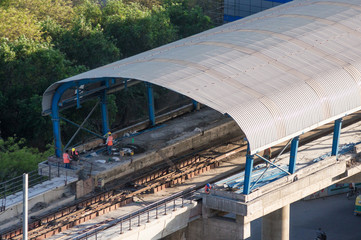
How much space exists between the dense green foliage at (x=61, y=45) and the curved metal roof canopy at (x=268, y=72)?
12.3 metres

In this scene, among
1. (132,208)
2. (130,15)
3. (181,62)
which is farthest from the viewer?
(130,15)

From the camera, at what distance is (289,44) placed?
54938 mm

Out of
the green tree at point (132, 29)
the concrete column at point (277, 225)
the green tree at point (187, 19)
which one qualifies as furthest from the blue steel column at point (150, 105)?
the green tree at point (187, 19)

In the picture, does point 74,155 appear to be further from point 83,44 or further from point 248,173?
point 83,44

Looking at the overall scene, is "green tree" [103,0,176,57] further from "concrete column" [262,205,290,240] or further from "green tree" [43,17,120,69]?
"concrete column" [262,205,290,240]

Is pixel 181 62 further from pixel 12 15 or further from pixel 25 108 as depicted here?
pixel 12 15


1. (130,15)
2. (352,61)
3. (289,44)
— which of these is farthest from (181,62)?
(130,15)

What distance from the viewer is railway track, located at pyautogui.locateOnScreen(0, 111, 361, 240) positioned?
44.3 m

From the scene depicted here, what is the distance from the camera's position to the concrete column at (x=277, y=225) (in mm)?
53688

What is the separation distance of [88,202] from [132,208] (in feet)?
9.40

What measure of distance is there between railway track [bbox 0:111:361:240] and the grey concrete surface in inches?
333

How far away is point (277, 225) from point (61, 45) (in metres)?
31.3

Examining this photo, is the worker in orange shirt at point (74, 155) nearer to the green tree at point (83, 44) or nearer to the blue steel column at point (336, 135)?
the blue steel column at point (336, 135)

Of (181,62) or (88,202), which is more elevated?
(181,62)
